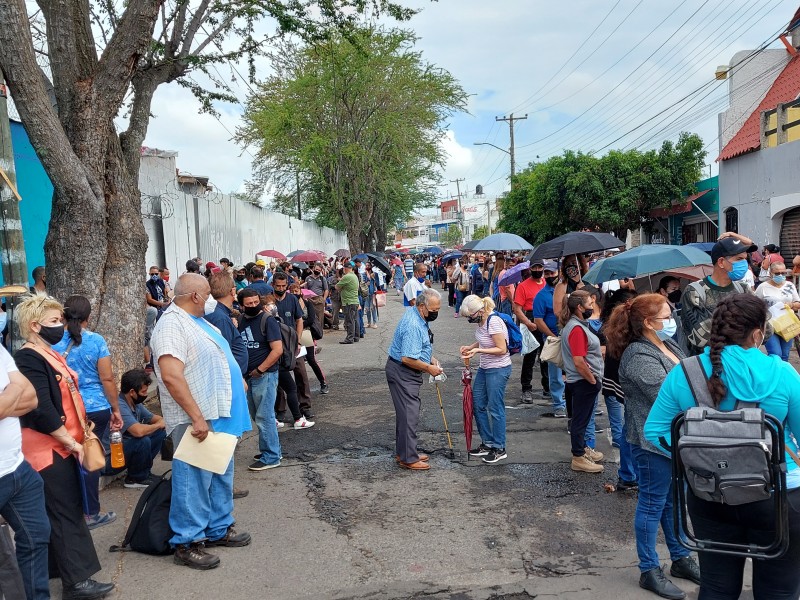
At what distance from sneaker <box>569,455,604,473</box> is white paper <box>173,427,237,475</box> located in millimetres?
3188

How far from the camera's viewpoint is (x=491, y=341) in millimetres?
6496

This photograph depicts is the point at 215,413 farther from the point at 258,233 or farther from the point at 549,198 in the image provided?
the point at 549,198

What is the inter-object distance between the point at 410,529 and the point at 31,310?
2.93m

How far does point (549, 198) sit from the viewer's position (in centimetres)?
3067

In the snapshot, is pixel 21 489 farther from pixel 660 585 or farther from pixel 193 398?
pixel 660 585

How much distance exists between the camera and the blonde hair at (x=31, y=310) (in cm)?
395

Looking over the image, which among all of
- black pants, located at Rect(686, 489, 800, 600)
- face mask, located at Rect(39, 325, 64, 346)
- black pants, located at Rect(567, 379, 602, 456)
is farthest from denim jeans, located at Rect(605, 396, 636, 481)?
face mask, located at Rect(39, 325, 64, 346)

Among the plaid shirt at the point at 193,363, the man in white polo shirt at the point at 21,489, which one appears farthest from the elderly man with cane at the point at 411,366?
the man in white polo shirt at the point at 21,489

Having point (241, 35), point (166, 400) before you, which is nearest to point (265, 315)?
point (166, 400)

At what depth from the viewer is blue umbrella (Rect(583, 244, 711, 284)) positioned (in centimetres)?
741

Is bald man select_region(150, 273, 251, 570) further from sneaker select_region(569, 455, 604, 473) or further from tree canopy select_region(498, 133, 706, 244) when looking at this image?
tree canopy select_region(498, 133, 706, 244)

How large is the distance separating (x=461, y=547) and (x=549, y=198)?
89.5 feet

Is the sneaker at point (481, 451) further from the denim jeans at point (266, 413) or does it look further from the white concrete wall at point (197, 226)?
the white concrete wall at point (197, 226)

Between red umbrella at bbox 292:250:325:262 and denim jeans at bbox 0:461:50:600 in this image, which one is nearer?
denim jeans at bbox 0:461:50:600
